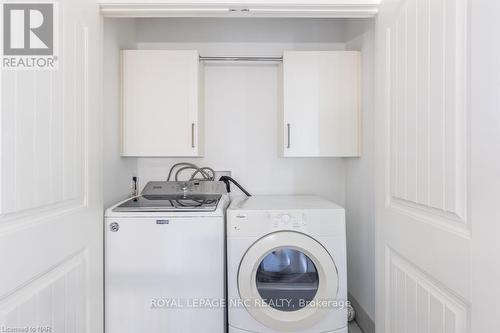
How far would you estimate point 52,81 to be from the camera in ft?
3.58

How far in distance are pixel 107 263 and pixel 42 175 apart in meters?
0.82

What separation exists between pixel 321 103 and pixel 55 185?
168cm

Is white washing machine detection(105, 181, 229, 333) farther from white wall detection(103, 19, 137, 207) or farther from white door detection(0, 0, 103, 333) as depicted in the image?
white wall detection(103, 19, 137, 207)

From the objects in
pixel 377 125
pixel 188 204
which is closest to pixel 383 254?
pixel 377 125

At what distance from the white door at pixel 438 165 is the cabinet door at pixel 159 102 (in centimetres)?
126

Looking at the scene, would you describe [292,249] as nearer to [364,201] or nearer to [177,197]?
[364,201]

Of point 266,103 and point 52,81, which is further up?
point 266,103

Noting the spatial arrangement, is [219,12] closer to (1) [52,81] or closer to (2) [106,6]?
(2) [106,6]

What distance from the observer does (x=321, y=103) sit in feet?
6.98

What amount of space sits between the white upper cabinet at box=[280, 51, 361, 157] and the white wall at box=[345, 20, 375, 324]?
8 cm

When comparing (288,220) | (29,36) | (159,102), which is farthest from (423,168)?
(159,102)

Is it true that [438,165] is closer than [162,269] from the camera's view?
Yes

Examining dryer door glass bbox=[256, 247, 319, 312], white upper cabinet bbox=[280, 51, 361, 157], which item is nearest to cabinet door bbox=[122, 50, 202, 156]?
white upper cabinet bbox=[280, 51, 361, 157]

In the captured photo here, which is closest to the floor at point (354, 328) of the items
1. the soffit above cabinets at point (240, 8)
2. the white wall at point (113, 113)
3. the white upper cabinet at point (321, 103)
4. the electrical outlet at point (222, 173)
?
the white upper cabinet at point (321, 103)
